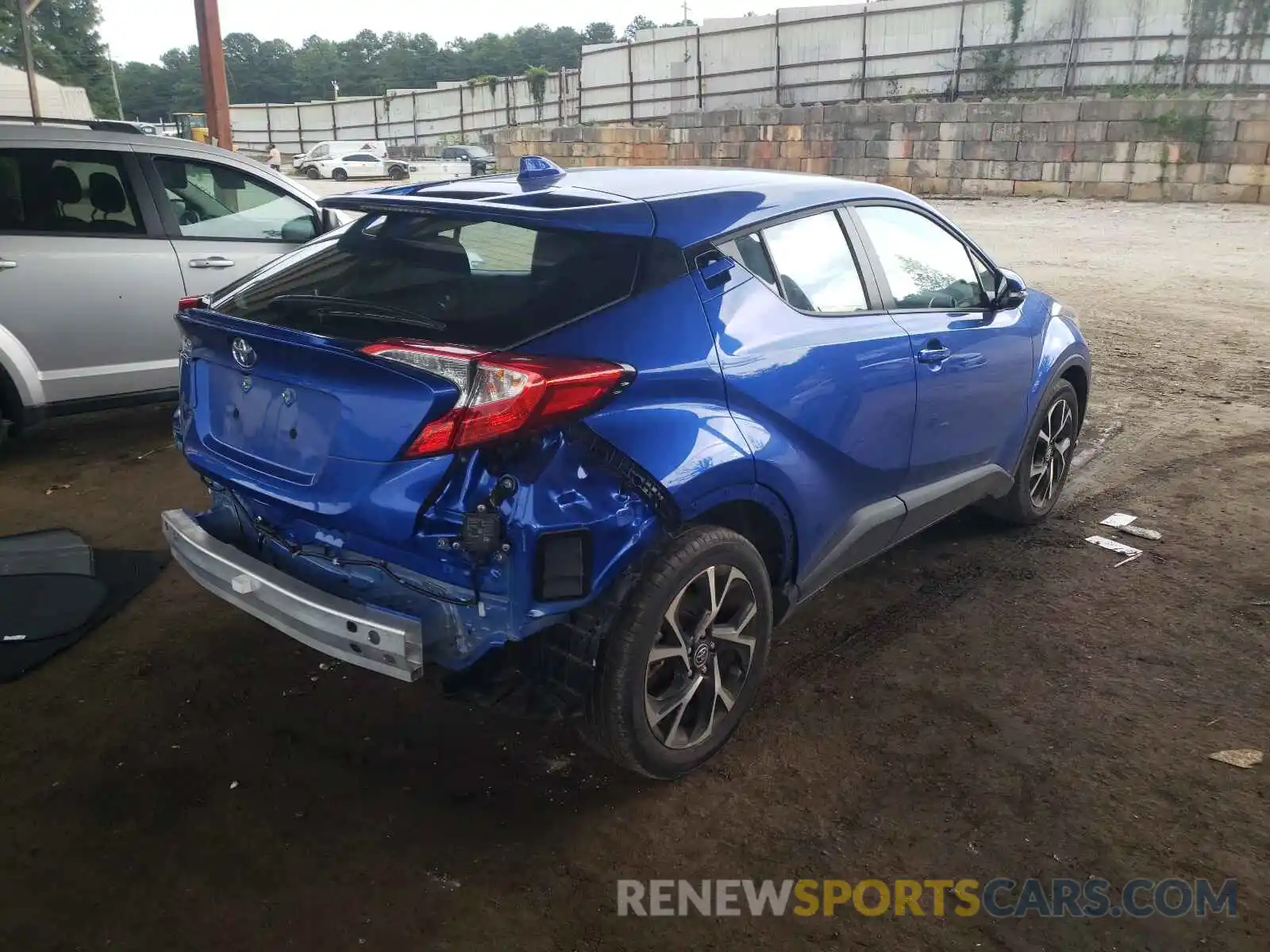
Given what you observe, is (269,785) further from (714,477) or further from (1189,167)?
(1189,167)

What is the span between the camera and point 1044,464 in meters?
4.88

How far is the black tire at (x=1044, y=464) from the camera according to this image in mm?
4699

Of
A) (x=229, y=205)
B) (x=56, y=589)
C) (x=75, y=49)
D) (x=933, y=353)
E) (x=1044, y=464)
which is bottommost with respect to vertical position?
(x=56, y=589)

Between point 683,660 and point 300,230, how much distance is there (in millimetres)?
4459

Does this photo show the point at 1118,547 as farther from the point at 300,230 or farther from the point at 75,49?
the point at 75,49

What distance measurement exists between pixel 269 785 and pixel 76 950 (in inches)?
26.3

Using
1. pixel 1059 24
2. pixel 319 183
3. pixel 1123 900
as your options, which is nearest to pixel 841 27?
pixel 1059 24

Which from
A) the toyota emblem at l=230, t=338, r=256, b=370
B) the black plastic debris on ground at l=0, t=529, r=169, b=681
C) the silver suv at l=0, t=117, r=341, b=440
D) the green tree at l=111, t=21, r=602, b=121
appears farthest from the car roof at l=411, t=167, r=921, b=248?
the green tree at l=111, t=21, r=602, b=121

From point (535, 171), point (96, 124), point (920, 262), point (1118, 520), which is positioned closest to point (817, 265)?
point (920, 262)

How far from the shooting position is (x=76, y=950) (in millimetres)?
2322

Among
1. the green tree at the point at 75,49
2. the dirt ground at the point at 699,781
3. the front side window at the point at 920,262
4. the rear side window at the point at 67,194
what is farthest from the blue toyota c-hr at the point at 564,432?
the green tree at the point at 75,49

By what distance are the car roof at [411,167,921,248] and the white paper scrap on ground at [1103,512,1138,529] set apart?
235 centimetres

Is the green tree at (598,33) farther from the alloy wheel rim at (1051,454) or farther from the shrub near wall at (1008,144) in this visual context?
the alloy wheel rim at (1051,454)

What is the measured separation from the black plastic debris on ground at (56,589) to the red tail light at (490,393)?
6.87ft
